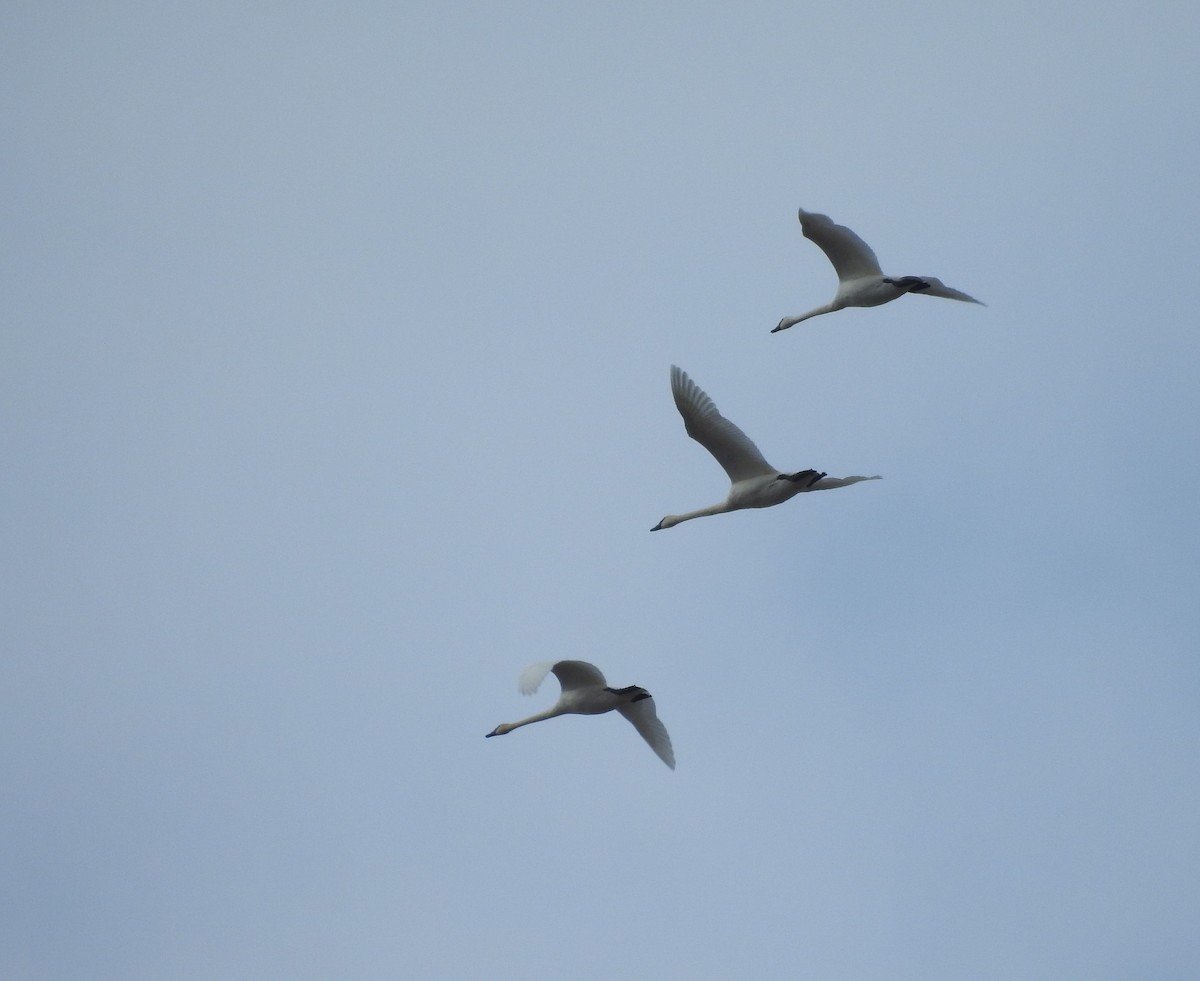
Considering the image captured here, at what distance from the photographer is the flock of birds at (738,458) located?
37250 millimetres

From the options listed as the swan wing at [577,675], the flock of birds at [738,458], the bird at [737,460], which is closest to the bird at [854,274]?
the flock of birds at [738,458]

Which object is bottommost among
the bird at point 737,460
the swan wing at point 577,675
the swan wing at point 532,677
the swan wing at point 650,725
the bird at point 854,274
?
the swan wing at point 650,725

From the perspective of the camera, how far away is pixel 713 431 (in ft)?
123

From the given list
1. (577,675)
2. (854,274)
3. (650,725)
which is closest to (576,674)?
(577,675)

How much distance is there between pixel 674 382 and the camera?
37094 millimetres

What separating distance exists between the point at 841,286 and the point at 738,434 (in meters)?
4.63

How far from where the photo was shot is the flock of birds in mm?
37250

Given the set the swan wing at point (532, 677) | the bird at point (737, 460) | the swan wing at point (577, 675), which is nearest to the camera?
the swan wing at point (532, 677)

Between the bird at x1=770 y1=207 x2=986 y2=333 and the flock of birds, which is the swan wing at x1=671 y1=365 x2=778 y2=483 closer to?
the flock of birds

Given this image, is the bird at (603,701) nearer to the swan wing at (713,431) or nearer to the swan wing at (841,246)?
the swan wing at (713,431)

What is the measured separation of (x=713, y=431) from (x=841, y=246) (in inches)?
187

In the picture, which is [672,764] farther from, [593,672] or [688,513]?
[688,513]

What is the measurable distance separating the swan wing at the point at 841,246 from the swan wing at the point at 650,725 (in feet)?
30.2

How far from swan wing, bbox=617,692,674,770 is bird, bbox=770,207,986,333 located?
8.72 meters
